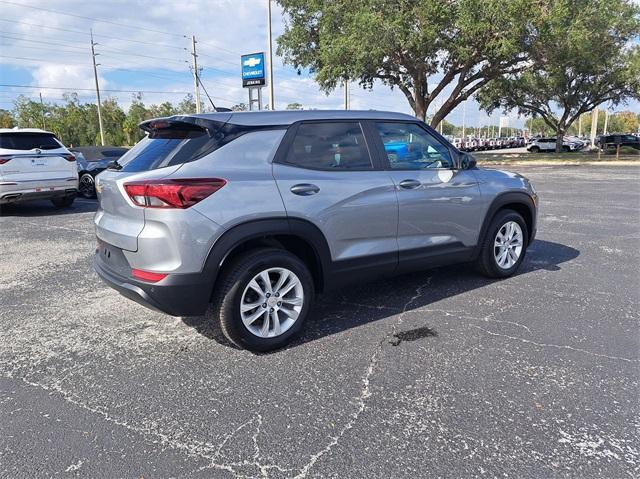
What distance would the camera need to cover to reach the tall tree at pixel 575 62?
19.7 m

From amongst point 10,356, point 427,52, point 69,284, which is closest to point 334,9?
point 427,52

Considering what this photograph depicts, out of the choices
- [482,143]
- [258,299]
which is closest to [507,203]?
[258,299]

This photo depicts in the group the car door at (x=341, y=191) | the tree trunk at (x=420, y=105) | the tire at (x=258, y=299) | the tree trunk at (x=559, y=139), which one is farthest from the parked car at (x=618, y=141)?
the tire at (x=258, y=299)

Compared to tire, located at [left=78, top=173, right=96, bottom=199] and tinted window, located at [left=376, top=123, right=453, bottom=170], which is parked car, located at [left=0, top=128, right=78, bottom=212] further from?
tinted window, located at [left=376, top=123, right=453, bottom=170]

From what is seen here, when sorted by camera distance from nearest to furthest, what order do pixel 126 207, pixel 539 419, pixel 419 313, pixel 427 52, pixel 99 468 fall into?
pixel 99 468 → pixel 539 419 → pixel 126 207 → pixel 419 313 → pixel 427 52

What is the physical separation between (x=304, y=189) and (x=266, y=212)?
1.22 feet

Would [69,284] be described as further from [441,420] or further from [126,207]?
[441,420]

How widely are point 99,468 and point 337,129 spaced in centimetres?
285

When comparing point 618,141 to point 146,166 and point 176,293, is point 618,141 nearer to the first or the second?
point 146,166

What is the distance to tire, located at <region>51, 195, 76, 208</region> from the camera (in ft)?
34.9

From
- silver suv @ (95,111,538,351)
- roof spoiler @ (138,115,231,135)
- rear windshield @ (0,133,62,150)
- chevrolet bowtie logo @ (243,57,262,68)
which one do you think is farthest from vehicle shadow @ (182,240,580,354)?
chevrolet bowtie logo @ (243,57,262,68)

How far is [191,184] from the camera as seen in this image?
3137mm

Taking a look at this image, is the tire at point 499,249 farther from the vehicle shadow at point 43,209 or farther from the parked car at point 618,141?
the parked car at point 618,141

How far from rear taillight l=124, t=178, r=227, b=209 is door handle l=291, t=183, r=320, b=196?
0.56m
